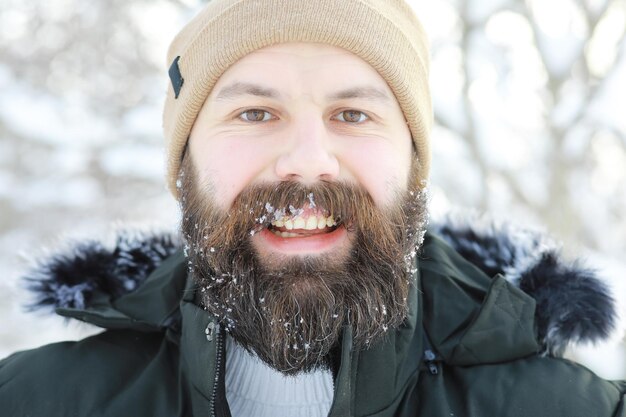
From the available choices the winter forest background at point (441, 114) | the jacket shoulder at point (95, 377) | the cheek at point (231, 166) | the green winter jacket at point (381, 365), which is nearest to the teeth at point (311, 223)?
the cheek at point (231, 166)

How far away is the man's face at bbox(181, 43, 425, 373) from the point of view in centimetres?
164

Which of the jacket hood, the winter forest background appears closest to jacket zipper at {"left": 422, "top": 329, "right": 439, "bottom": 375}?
the jacket hood

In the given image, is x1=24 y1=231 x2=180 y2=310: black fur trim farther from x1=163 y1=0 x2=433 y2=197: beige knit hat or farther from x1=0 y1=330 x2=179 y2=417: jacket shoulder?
x1=163 y1=0 x2=433 y2=197: beige knit hat

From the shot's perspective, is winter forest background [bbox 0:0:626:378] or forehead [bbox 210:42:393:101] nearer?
forehead [bbox 210:42:393:101]

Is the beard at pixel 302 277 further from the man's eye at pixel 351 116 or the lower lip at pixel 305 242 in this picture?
the man's eye at pixel 351 116

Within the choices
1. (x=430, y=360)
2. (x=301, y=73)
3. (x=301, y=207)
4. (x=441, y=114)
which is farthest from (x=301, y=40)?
(x=441, y=114)

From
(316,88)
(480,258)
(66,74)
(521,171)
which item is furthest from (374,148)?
(66,74)

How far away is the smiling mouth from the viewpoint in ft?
5.37

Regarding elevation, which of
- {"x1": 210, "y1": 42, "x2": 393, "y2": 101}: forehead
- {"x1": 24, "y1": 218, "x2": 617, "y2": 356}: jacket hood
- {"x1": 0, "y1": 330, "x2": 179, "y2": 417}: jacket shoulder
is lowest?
{"x1": 0, "y1": 330, "x2": 179, "y2": 417}: jacket shoulder

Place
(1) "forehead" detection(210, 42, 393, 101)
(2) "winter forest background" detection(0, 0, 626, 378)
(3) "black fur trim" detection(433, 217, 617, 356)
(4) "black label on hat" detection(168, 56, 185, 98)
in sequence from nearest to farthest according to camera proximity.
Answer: (1) "forehead" detection(210, 42, 393, 101)
(3) "black fur trim" detection(433, 217, 617, 356)
(4) "black label on hat" detection(168, 56, 185, 98)
(2) "winter forest background" detection(0, 0, 626, 378)

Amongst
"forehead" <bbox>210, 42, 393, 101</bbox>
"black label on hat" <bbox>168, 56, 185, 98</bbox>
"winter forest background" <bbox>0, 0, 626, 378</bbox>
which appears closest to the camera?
"forehead" <bbox>210, 42, 393, 101</bbox>

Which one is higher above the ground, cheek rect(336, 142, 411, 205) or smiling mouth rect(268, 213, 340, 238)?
cheek rect(336, 142, 411, 205)

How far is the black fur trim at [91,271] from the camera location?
2080 millimetres

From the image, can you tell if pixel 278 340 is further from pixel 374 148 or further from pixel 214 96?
pixel 214 96
